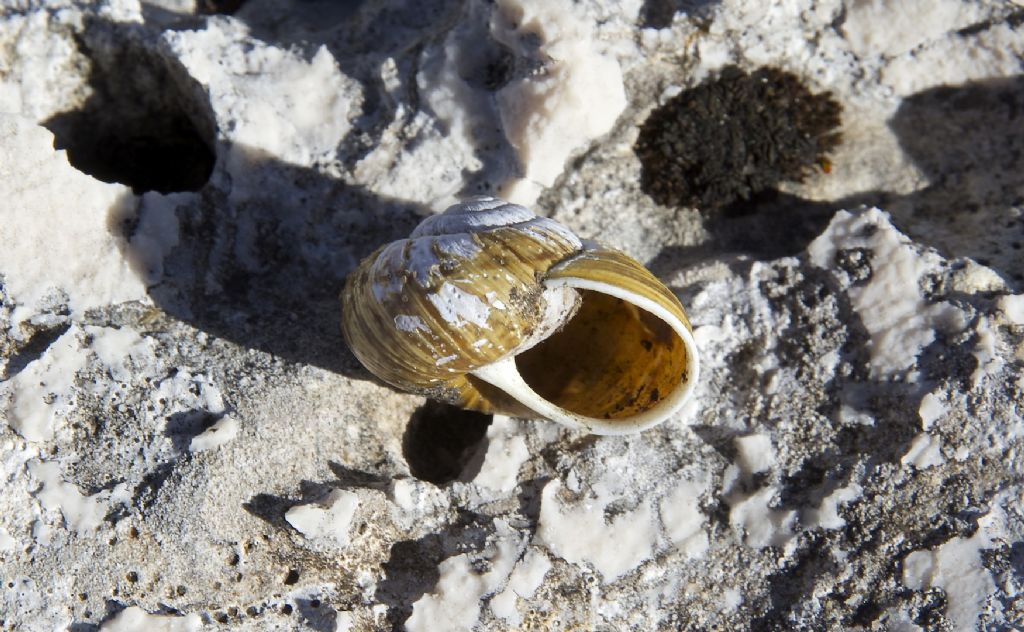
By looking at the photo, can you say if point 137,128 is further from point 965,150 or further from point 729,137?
point 965,150

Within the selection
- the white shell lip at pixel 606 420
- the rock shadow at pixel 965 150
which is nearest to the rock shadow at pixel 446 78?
the white shell lip at pixel 606 420

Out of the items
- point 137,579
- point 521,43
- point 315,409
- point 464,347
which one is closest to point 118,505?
point 137,579

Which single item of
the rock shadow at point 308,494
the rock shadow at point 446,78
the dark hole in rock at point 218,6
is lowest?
the rock shadow at point 308,494

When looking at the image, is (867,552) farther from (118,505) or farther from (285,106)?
(285,106)

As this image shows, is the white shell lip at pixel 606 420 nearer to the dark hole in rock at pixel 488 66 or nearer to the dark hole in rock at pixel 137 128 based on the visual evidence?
the dark hole in rock at pixel 488 66

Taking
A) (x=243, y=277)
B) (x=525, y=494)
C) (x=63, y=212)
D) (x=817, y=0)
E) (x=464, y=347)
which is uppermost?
(x=817, y=0)

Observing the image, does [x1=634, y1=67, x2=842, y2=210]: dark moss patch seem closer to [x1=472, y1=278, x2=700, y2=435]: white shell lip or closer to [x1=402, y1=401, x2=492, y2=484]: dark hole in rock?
[x1=472, y1=278, x2=700, y2=435]: white shell lip

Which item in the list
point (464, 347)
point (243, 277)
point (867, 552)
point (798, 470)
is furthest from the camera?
point (243, 277)
